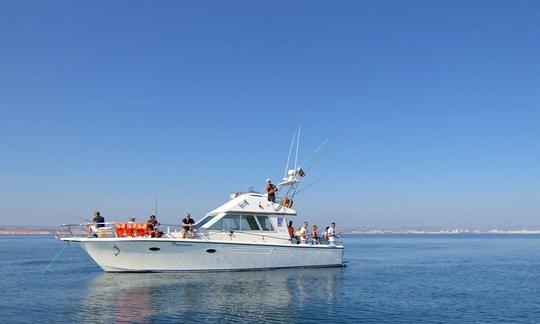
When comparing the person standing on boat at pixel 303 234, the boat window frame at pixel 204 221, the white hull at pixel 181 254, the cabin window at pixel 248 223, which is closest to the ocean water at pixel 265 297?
the white hull at pixel 181 254

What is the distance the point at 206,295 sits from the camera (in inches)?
680

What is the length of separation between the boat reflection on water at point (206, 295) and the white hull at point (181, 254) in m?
0.45

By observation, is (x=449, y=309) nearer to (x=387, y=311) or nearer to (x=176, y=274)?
(x=387, y=311)

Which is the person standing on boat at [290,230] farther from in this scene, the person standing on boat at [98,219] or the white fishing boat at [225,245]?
the person standing on boat at [98,219]

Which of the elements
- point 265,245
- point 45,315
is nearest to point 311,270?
point 265,245

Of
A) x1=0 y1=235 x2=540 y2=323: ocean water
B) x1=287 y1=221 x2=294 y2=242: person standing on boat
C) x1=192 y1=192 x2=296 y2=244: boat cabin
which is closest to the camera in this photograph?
x1=0 y1=235 x2=540 y2=323: ocean water

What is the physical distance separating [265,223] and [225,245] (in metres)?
2.84

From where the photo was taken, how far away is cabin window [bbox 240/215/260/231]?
23.9m

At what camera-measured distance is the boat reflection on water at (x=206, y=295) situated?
47.0 ft

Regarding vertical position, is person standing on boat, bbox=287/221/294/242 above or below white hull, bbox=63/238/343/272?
above

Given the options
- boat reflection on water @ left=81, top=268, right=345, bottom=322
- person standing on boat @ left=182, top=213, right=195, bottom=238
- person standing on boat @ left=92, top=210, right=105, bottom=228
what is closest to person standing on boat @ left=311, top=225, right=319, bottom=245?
boat reflection on water @ left=81, top=268, right=345, bottom=322

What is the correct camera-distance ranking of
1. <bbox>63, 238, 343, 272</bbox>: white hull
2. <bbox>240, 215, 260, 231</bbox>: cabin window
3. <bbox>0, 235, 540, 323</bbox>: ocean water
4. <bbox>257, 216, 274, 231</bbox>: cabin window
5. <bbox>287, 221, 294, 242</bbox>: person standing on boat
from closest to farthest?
<bbox>0, 235, 540, 323</bbox>: ocean water → <bbox>63, 238, 343, 272</bbox>: white hull → <bbox>240, 215, 260, 231</bbox>: cabin window → <bbox>257, 216, 274, 231</bbox>: cabin window → <bbox>287, 221, 294, 242</bbox>: person standing on boat

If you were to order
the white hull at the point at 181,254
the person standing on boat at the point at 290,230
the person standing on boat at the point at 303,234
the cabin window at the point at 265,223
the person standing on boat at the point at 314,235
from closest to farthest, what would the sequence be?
the white hull at the point at 181,254 → the cabin window at the point at 265,223 → the person standing on boat at the point at 290,230 → the person standing on boat at the point at 303,234 → the person standing on boat at the point at 314,235

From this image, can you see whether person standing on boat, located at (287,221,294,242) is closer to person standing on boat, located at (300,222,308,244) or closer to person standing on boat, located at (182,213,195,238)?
person standing on boat, located at (300,222,308,244)
